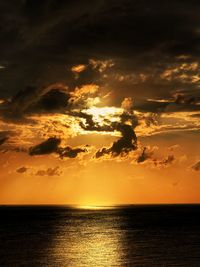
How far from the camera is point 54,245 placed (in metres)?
101

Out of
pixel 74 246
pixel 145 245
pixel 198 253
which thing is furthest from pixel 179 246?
pixel 74 246

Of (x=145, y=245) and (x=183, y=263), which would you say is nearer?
(x=183, y=263)

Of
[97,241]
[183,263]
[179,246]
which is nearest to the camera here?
[183,263]

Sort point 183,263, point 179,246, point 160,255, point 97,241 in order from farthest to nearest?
point 97,241 → point 179,246 → point 160,255 → point 183,263

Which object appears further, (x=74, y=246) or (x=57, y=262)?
(x=74, y=246)

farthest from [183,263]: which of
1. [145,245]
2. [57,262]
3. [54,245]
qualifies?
[54,245]

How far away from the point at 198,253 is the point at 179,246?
13.6 m

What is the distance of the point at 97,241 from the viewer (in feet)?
364

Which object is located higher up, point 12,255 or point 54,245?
point 12,255

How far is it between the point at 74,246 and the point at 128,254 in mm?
17563

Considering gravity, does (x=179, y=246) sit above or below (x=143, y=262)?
below

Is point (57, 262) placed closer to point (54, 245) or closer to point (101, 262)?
point (101, 262)

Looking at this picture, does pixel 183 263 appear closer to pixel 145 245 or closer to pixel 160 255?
pixel 160 255

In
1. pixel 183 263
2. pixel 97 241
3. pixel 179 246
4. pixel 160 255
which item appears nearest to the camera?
pixel 183 263
